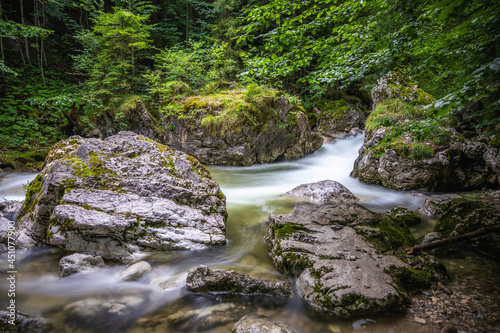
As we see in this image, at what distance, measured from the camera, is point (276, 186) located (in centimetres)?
810

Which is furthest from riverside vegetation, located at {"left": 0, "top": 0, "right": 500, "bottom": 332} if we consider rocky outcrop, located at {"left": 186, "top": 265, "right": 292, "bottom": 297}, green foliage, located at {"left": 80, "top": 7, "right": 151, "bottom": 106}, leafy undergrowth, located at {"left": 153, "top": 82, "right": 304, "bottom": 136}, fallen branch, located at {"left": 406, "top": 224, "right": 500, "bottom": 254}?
green foliage, located at {"left": 80, "top": 7, "right": 151, "bottom": 106}

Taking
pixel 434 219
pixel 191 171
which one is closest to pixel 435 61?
pixel 434 219

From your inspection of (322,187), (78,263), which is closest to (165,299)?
(78,263)

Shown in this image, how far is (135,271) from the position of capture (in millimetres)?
3146

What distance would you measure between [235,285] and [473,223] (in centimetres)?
414

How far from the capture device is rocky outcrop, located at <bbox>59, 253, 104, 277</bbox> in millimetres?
3079

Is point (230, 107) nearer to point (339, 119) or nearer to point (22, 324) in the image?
point (339, 119)

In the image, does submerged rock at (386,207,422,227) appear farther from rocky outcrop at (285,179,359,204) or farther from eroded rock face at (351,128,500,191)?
eroded rock face at (351,128,500,191)

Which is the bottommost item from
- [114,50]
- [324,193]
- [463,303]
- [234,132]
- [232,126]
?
[463,303]

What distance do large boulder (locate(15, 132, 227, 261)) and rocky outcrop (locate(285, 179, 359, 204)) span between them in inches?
113

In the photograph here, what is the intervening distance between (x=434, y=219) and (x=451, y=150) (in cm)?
349

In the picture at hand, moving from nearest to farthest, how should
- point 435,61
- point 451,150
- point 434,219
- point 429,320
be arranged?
point 429,320 < point 435,61 < point 434,219 < point 451,150

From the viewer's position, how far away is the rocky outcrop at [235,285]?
2.82 meters

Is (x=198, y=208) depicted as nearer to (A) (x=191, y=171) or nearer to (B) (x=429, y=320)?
(A) (x=191, y=171)
